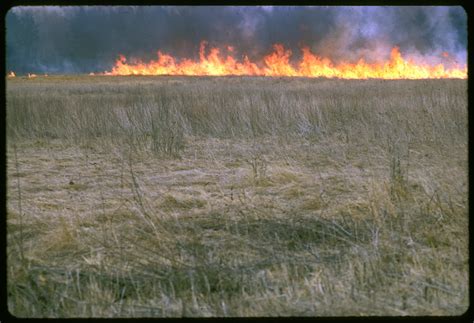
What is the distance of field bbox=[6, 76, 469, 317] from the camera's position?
230cm

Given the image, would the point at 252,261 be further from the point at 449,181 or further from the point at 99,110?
the point at 99,110

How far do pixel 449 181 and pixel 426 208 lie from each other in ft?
2.35

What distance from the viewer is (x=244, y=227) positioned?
324 cm

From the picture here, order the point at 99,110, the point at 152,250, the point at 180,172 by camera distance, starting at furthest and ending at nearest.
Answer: the point at 99,110, the point at 180,172, the point at 152,250

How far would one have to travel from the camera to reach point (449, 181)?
387 centimetres

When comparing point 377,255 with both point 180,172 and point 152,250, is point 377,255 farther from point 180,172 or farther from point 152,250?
point 180,172

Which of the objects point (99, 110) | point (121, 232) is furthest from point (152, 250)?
point (99, 110)

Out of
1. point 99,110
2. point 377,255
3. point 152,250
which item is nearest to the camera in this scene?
point 377,255

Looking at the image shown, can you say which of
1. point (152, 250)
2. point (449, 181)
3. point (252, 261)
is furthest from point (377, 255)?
point (449, 181)

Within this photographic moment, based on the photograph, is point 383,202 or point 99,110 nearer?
point 383,202

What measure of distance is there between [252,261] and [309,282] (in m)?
0.41

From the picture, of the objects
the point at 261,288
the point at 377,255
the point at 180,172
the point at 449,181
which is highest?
the point at 180,172

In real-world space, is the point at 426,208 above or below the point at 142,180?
below

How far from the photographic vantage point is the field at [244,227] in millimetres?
2301
